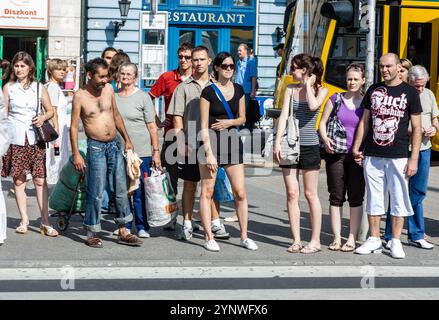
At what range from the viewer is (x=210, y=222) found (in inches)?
340

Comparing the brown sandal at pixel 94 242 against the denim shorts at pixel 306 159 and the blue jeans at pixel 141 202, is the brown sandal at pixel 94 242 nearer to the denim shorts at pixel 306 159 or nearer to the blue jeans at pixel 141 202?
the blue jeans at pixel 141 202

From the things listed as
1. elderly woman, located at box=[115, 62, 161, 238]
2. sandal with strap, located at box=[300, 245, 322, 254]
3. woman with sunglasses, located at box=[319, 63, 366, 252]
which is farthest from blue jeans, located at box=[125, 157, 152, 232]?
woman with sunglasses, located at box=[319, 63, 366, 252]

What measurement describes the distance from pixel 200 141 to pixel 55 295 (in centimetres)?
238

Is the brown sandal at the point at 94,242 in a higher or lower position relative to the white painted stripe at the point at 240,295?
higher

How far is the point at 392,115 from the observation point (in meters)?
8.18

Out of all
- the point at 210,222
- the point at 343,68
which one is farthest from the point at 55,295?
the point at 343,68

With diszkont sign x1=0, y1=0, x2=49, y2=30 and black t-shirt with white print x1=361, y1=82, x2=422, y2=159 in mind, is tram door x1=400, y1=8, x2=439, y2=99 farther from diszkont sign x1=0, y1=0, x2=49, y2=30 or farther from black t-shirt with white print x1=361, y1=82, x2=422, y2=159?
diszkont sign x1=0, y1=0, x2=49, y2=30

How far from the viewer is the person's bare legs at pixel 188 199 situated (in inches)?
357

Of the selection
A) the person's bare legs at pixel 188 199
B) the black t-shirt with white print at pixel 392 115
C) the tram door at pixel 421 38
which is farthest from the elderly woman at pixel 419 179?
the tram door at pixel 421 38

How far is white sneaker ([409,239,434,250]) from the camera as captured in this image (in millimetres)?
8769

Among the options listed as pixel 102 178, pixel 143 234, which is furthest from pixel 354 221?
pixel 102 178

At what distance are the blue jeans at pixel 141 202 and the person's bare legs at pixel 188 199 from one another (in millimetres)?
408

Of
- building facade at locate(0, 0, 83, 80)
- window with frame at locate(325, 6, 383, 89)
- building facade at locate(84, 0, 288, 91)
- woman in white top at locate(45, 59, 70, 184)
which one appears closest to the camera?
woman in white top at locate(45, 59, 70, 184)
